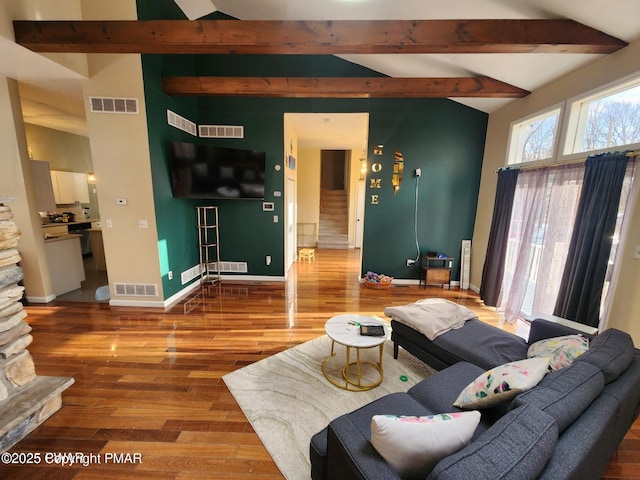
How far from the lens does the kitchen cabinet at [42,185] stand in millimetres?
3561

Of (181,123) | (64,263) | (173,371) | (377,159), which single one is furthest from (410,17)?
(64,263)

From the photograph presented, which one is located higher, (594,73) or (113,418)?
(594,73)

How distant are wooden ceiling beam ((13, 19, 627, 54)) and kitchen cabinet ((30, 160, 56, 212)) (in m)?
1.76

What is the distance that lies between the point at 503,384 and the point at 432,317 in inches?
41.2

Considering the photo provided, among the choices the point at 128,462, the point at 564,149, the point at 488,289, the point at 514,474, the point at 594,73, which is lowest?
the point at 128,462

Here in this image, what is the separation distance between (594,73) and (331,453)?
13.2 feet

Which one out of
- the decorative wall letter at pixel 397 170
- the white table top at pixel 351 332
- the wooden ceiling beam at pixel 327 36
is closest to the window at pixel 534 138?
the wooden ceiling beam at pixel 327 36

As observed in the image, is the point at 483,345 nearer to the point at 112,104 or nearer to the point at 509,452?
the point at 509,452

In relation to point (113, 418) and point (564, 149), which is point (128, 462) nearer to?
point (113, 418)

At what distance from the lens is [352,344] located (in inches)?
79.5

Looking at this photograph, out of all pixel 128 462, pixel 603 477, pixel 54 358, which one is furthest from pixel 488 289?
pixel 54 358

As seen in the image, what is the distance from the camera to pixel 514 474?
2.43ft

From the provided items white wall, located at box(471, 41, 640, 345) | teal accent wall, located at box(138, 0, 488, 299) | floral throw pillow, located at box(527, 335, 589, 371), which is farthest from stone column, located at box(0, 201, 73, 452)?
white wall, located at box(471, 41, 640, 345)

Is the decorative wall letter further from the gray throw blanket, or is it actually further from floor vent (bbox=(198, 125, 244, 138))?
floor vent (bbox=(198, 125, 244, 138))
